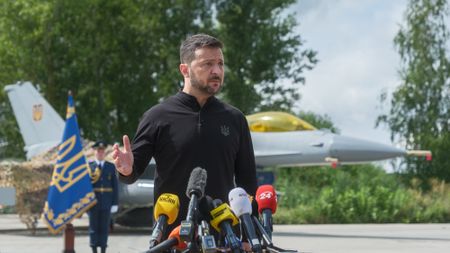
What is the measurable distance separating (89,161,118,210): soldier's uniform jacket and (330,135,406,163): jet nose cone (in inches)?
257

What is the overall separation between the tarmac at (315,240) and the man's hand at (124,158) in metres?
9.73

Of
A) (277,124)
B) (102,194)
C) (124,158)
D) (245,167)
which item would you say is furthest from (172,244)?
(277,124)

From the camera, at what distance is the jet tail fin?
24391mm

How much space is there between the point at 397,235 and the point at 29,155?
1008cm

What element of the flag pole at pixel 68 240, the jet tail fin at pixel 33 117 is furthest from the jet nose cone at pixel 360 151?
the jet tail fin at pixel 33 117

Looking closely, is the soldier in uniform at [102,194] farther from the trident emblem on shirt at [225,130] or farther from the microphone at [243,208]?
the microphone at [243,208]

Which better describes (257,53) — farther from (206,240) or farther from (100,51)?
(206,240)

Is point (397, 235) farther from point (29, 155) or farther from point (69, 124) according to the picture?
point (29, 155)

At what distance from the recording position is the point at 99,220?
1351 cm

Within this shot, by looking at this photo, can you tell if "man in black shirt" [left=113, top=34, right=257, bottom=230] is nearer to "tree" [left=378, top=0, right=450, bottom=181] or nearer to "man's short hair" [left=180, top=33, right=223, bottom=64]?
"man's short hair" [left=180, top=33, right=223, bottom=64]

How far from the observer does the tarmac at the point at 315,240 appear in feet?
A: 48.1

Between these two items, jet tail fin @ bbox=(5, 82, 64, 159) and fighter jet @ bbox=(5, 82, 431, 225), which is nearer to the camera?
fighter jet @ bbox=(5, 82, 431, 225)

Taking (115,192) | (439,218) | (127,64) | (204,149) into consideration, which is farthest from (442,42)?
(204,149)

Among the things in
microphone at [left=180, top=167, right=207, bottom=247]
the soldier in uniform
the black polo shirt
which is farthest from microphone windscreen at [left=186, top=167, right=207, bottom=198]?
the soldier in uniform
